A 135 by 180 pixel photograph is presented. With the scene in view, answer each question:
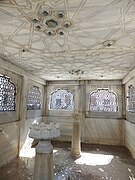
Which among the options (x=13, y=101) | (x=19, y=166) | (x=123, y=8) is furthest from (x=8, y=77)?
(x=123, y=8)

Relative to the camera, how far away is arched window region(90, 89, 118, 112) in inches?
287

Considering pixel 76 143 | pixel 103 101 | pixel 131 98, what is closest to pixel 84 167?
pixel 76 143

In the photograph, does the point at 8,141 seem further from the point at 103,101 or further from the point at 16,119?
the point at 103,101

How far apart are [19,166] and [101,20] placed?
434cm

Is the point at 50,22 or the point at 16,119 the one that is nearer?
the point at 50,22

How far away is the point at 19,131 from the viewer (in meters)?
5.49

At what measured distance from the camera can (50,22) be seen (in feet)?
7.61

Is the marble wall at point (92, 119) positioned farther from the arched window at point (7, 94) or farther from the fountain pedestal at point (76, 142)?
the arched window at point (7, 94)

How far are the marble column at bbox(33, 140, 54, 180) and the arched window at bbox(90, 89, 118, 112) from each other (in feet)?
18.5

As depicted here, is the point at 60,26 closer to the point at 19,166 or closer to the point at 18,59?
the point at 18,59

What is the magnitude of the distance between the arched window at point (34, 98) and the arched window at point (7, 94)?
103cm

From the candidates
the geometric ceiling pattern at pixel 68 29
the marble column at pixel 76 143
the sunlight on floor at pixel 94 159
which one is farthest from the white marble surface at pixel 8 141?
the geometric ceiling pattern at pixel 68 29

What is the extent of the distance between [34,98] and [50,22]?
16.6ft

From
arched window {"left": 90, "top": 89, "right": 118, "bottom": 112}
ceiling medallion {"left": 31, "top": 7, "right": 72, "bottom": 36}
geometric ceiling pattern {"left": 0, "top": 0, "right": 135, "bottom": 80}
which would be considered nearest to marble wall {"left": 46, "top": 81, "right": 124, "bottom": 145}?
arched window {"left": 90, "top": 89, "right": 118, "bottom": 112}
